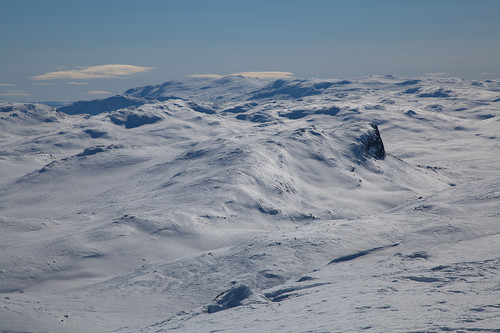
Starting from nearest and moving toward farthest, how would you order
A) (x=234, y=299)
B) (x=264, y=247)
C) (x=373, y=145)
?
1. (x=234, y=299)
2. (x=264, y=247)
3. (x=373, y=145)

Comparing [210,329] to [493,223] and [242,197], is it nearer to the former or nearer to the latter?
[493,223]

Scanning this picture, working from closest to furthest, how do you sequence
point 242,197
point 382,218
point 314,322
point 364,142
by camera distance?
point 314,322, point 382,218, point 242,197, point 364,142

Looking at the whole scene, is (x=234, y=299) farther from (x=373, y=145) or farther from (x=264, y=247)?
(x=373, y=145)

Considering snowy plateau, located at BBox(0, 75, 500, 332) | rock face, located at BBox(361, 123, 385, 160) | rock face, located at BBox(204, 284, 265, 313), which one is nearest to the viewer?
snowy plateau, located at BBox(0, 75, 500, 332)

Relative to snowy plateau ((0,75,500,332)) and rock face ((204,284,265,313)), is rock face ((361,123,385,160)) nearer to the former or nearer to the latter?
snowy plateau ((0,75,500,332))

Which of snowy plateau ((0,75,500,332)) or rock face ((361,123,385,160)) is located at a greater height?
rock face ((361,123,385,160))

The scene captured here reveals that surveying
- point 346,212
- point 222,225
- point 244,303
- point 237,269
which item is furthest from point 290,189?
point 244,303

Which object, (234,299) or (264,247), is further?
(264,247)

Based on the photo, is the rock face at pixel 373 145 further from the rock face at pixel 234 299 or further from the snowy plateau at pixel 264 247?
the rock face at pixel 234 299

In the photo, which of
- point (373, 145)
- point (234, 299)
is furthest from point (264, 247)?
point (373, 145)

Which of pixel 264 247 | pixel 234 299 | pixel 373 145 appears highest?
pixel 373 145

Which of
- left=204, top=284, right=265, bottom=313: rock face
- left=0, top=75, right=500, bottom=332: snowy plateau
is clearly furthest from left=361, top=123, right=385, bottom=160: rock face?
left=204, top=284, right=265, bottom=313: rock face
